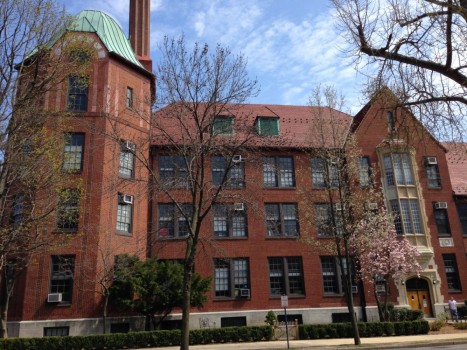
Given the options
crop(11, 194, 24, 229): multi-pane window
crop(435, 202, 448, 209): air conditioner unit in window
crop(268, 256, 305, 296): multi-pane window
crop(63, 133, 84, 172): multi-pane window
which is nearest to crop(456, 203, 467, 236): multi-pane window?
crop(435, 202, 448, 209): air conditioner unit in window

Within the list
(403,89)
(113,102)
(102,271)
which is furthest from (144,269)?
(403,89)

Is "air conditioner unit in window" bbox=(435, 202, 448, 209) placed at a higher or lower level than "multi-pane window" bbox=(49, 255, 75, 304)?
higher

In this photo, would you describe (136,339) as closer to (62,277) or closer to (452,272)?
(62,277)

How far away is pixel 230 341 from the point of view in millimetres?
22031

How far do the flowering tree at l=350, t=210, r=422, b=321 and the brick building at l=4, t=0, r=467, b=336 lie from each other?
6.35 ft

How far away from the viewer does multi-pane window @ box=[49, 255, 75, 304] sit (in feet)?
73.5

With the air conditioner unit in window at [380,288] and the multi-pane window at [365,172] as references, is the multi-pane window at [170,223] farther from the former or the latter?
the air conditioner unit in window at [380,288]

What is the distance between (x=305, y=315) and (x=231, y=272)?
214 inches

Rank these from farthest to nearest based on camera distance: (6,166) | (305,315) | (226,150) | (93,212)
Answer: (305,315)
(93,212)
(226,150)
(6,166)

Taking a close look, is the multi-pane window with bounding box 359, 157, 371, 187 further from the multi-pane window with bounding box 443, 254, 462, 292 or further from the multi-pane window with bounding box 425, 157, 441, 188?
the multi-pane window with bounding box 443, 254, 462, 292

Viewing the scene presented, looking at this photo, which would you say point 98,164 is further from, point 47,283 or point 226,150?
point 226,150

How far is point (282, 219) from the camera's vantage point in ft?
95.6

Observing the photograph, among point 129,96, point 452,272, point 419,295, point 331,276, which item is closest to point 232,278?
point 331,276

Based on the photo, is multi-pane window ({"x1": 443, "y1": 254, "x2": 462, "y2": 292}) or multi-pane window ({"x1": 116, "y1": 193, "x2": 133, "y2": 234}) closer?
multi-pane window ({"x1": 116, "y1": 193, "x2": 133, "y2": 234})
